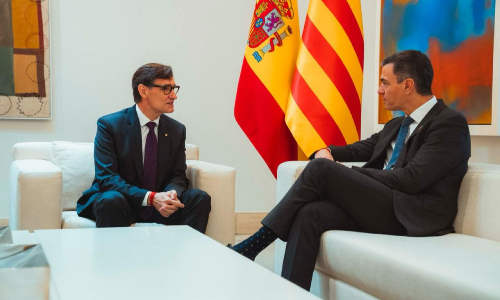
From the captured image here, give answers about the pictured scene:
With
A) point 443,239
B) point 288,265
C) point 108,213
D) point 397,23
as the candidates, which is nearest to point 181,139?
point 108,213

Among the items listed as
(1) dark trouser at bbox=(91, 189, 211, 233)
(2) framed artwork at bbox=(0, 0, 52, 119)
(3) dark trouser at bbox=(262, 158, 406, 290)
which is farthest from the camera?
Result: (2) framed artwork at bbox=(0, 0, 52, 119)

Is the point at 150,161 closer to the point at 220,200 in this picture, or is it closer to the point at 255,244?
the point at 220,200

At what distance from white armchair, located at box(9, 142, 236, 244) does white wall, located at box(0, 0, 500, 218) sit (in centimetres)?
106

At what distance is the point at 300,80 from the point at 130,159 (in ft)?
3.88

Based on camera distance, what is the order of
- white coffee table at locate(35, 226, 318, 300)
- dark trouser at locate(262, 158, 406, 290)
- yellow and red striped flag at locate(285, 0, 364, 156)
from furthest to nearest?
yellow and red striped flag at locate(285, 0, 364, 156) < dark trouser at locate(262, 158, 406, 290) < white coffee table at locate(35, 226, 318, 300)

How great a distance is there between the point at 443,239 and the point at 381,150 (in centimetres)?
73

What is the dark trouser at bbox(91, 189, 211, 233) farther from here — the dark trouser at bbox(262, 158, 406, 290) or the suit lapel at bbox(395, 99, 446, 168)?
the suit lapel at bbox(395, 99, 446, 168)

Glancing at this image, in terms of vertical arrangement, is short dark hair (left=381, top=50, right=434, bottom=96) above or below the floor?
above

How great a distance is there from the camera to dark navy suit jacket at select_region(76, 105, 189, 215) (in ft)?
9.53

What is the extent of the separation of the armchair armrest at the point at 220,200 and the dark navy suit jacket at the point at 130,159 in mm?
142

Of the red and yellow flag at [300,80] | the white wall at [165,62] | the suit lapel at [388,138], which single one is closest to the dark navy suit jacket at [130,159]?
the red and yellow flag at [300,80]

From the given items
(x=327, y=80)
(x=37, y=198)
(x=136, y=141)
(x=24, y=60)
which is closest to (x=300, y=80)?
(x=327, y=80)

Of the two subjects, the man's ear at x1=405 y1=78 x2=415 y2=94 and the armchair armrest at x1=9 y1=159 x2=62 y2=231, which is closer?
the armchair armrest at x1=9 y1=159 x2=62 y2=231

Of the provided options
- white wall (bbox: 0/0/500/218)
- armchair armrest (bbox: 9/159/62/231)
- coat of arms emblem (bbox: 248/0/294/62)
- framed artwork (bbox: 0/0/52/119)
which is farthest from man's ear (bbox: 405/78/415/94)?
framed artwork (bbox: 0/0/52/119)
